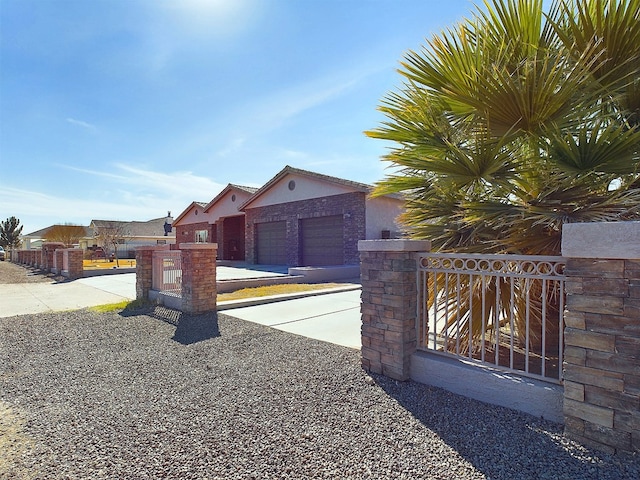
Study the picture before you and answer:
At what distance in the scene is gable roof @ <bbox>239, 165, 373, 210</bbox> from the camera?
1599 centimetres

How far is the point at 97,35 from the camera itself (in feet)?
27.6

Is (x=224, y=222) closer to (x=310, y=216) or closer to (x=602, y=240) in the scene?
(x=310, y=216)

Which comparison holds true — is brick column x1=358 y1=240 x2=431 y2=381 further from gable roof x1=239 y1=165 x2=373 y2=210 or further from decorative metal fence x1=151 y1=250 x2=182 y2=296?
gable roof x1=239 y1=165 x2=373 y2=210

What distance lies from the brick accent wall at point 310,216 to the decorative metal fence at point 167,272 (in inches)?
339

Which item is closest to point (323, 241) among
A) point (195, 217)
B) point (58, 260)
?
point (58, 260)

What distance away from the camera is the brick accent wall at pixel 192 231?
87.5 feet

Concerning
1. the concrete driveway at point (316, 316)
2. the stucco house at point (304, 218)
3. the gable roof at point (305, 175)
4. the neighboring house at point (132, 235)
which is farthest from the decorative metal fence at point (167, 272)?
the neighboring house at point (132, 235)

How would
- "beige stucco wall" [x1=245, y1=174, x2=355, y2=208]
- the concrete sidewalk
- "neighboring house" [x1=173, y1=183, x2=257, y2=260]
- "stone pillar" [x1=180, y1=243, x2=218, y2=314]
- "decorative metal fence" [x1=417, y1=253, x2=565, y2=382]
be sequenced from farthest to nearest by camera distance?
"neighboring house" [x1=173, y1=183, x2=257, y2=260]
"beige stucco wall" [x1=245, y1=174, x2=355, y2=208]
the concrete sidewalk
"stone pillar" [x1=180, y1=243, x2=218, y2=314]
"decorative metal fence" [x1=417, y1=253, x2=565, y2=382]

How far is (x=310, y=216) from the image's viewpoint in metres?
18.3

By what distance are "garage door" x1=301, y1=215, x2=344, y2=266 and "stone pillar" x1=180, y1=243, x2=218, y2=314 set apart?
990cm

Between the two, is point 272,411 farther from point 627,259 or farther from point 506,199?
point 506,199

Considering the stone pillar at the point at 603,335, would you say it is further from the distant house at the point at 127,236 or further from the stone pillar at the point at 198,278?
the distant house at the point at 127,236

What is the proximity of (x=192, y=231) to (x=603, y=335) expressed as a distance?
29005 mm

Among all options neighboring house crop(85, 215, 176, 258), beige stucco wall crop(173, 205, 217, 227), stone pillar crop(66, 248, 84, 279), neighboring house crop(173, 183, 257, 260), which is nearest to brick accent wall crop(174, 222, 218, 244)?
neighboring house crop(173, 183, 257, 260)
